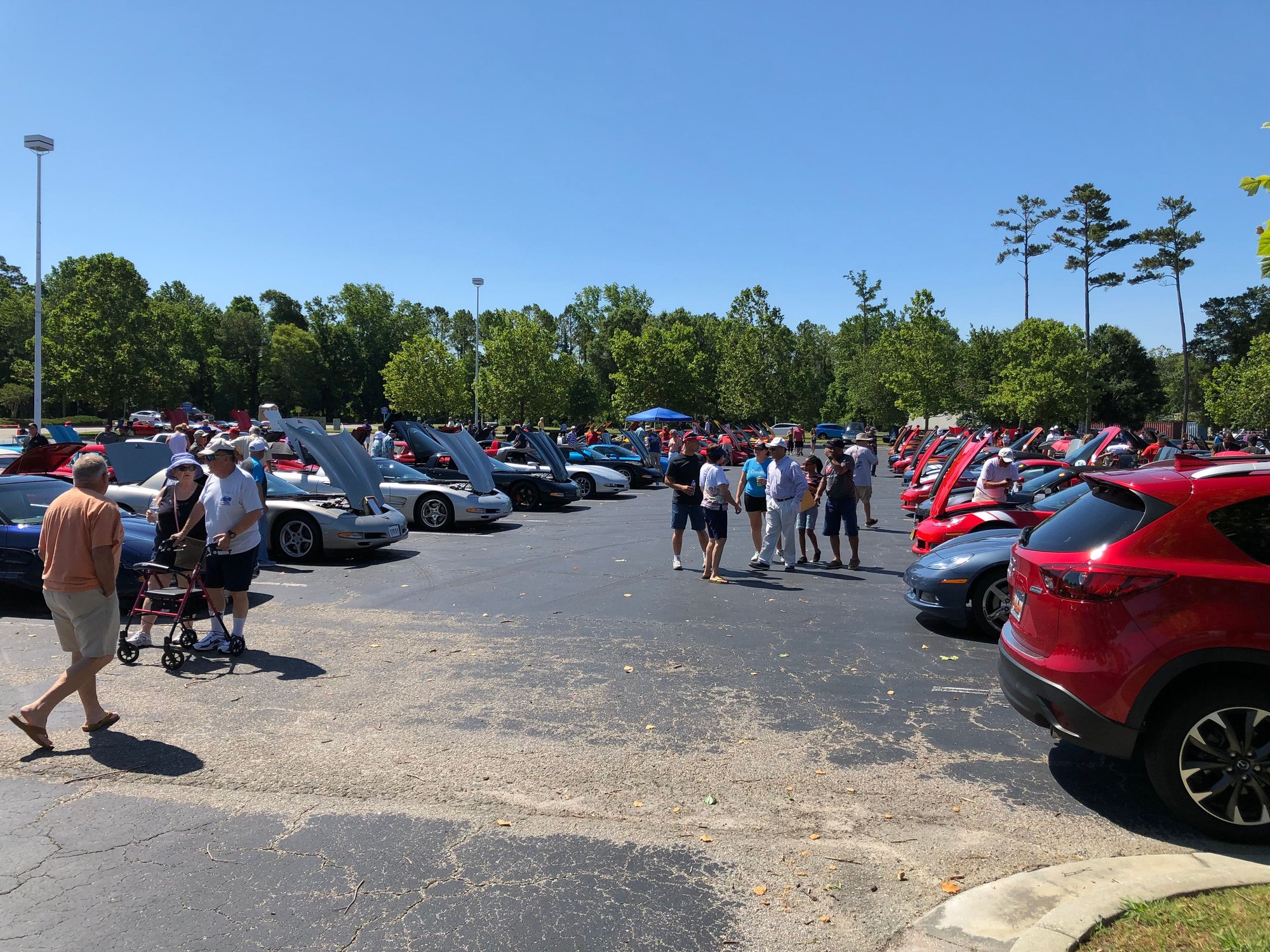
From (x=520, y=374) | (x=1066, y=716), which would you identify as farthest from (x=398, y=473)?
(x=520, y=374)

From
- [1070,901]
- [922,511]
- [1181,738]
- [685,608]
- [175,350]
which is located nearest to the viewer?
[1070,901]

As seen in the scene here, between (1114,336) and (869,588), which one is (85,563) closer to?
(869,588)

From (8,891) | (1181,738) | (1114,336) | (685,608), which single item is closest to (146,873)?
(8,891)

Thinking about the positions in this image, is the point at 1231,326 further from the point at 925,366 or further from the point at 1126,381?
the point at 925,366

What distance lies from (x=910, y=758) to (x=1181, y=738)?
1394mm

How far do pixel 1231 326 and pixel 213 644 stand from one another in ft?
284

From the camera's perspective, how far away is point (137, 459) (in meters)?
12.5

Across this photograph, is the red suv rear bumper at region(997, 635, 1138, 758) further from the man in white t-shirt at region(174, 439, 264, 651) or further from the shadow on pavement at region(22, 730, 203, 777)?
the man in white t-shirt at region(174, 439, 264, 651)

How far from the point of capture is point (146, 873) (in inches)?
144

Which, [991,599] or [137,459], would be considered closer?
[991,599]

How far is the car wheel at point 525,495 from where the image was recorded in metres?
19.5

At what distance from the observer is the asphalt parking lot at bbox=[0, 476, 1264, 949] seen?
339cm

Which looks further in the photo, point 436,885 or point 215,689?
point 215,689

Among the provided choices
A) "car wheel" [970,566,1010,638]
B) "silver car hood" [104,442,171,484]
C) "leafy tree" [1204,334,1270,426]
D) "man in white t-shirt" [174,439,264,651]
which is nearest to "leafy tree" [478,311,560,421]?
"leafy tree" [1204,334,1270,426]
